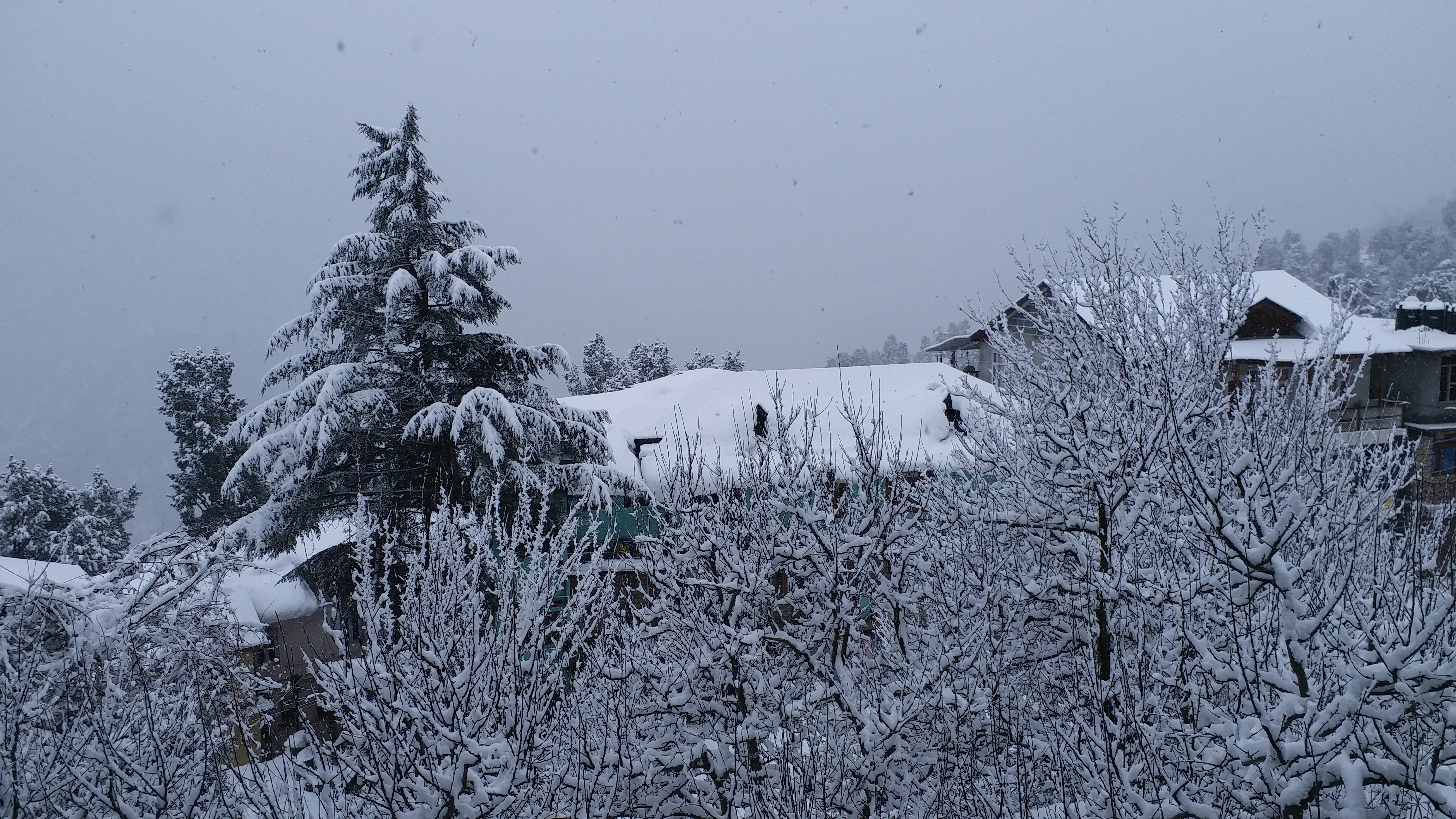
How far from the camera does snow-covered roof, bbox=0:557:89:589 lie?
339 inches

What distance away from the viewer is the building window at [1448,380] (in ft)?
86.6

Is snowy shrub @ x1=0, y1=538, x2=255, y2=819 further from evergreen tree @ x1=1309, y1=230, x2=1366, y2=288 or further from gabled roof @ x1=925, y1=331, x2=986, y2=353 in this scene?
evergreen tree @ x1=1309, y1=230, x2=1366, y2=288

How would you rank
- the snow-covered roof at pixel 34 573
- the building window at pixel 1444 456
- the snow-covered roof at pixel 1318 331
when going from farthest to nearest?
the building window at pixel 1444 456 → the snow-covered roof at pixel 1318 331 → the snow-covered roof at pixel 34 573

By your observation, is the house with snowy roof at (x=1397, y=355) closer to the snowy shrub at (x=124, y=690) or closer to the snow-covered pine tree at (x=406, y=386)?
the snow-covered pine tree at (x=406, y=386)

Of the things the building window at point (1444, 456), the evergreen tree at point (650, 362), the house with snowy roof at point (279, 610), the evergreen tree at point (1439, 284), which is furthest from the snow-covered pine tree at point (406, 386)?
the evergreen tree at point (1439, 284)

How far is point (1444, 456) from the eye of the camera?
2544 centimetres

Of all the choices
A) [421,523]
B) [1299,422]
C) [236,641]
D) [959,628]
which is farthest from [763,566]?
[236,641]

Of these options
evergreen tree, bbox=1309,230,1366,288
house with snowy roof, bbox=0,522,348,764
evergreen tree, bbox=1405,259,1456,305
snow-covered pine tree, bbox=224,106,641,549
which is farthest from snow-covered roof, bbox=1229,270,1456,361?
evergreen tree, bbox=1309,230,1366,288

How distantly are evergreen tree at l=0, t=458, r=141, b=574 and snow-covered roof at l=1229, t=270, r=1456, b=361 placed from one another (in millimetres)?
42250

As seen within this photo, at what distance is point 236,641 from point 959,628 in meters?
10.6

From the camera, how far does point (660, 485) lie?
63.1 ft

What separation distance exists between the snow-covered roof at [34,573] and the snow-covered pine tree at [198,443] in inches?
392

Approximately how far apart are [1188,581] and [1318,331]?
22904mm

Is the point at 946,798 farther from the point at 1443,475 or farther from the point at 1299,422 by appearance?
the point at 1443,475
